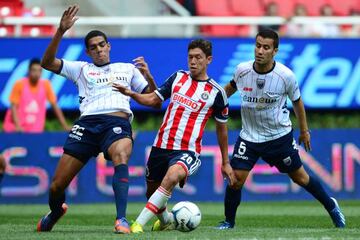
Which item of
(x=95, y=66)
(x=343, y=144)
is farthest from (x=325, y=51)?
(x=95, y=66)

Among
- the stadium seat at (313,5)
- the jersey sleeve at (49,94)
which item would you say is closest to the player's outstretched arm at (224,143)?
the jersey sleeve at (49,94)

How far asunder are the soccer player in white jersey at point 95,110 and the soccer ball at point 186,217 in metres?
0.72

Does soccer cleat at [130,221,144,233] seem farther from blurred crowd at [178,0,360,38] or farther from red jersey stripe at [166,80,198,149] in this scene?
blurred crowd at [178,0,360,38]

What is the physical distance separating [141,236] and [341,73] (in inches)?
440

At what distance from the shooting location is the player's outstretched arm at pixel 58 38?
11.2 meters

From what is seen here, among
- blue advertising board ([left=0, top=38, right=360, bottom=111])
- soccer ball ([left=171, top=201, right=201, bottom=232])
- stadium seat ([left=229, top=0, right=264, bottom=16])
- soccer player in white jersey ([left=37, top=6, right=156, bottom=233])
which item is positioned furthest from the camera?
stadium seat ([left=229, top=0, right=264, bottom=16])

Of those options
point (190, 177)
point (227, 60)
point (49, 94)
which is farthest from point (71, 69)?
point (227, 60)

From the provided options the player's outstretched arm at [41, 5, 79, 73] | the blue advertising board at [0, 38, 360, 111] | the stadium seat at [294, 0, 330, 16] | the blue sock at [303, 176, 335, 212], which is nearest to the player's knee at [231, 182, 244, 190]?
the blue sock at [303, 176, 335, 212]

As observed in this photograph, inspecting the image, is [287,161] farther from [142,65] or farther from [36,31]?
[36,31]

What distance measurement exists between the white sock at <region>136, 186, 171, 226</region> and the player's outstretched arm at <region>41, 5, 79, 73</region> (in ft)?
5.89

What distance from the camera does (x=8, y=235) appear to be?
426 inches

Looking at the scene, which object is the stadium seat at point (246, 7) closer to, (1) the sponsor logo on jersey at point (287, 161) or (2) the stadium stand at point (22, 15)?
(2) the stadium stand at point (22, 15)

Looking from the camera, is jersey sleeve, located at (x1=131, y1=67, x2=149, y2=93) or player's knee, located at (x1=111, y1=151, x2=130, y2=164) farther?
jersey sleeve, located at (x1=131, y1=67, x2=149, y2=93)

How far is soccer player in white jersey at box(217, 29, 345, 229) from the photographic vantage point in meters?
12.0
